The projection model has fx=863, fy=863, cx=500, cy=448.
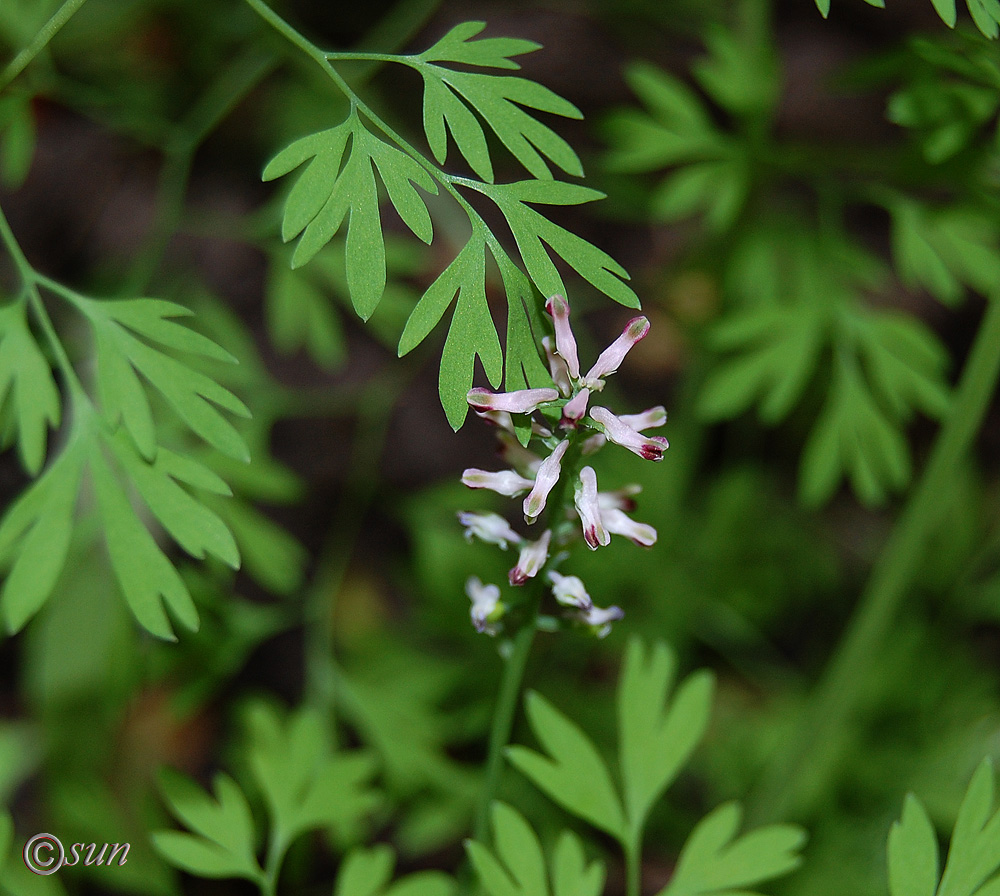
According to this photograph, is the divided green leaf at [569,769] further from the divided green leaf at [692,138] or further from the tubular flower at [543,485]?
the divided green leaf at [692,138]

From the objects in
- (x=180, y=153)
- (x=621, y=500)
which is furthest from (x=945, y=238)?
(x=180, y=153)

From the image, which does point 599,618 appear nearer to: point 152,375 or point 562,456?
point 562,456

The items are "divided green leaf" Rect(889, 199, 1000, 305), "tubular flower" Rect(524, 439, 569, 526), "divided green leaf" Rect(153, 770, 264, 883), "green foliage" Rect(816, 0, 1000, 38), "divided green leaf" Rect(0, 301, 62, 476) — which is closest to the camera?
"tubular flower" Rect(524, 439, 569, 526)

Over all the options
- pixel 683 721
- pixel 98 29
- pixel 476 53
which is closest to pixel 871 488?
pixel 683 721

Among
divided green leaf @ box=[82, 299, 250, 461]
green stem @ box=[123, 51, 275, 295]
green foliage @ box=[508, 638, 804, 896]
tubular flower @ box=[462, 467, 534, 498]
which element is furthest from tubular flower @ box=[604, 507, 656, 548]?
green stem @ box=[123, 51, 275, 295]

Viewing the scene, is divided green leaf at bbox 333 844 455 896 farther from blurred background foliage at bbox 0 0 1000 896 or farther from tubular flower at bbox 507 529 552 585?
tubular flower at bbox 507 529 552 585

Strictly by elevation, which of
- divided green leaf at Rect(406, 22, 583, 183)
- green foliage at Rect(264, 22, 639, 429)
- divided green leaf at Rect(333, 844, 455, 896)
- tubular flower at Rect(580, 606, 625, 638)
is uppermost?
divided green leaf at Rect(406, 22, 583, 183)
